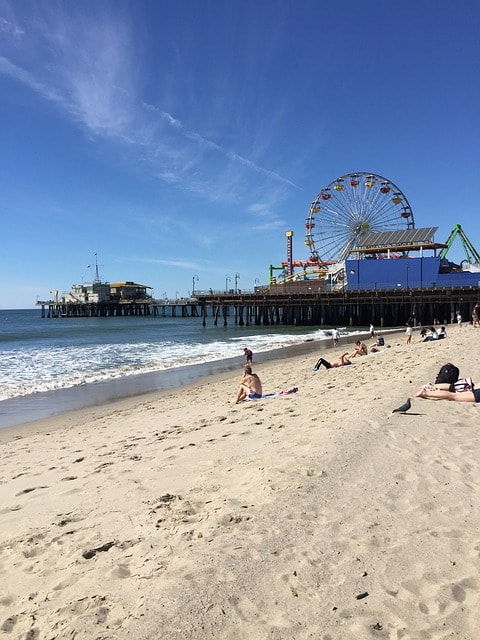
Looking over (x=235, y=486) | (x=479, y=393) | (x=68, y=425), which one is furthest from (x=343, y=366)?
(x=235, y=486)

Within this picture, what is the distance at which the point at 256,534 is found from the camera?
10.2 feet

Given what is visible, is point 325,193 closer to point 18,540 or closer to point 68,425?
point 68,425

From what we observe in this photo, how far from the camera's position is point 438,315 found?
43.2m

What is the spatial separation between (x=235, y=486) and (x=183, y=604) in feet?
5.28

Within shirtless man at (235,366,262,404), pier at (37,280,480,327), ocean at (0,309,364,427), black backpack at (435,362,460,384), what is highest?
pier at (37,280,480,327)

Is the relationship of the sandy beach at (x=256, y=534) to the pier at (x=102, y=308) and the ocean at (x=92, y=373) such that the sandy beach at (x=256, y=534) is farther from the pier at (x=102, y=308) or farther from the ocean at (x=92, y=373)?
the pier at (x=102, y=308)

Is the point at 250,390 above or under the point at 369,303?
under

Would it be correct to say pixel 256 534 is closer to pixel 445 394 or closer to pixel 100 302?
pixel 445 394

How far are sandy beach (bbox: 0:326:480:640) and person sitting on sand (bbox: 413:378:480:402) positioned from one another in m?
0.57

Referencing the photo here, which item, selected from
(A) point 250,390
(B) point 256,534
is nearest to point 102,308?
(A) point 250,390

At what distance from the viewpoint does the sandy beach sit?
7.70ft

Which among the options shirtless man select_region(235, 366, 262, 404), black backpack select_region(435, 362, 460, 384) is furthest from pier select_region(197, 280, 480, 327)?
black backpack select_region(435, 362, 460, 384)

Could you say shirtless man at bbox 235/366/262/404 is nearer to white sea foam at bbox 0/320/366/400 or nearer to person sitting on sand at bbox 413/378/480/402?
person sitting on sand at bbox 413/378/480/402

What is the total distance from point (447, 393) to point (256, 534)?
16.4 feet
